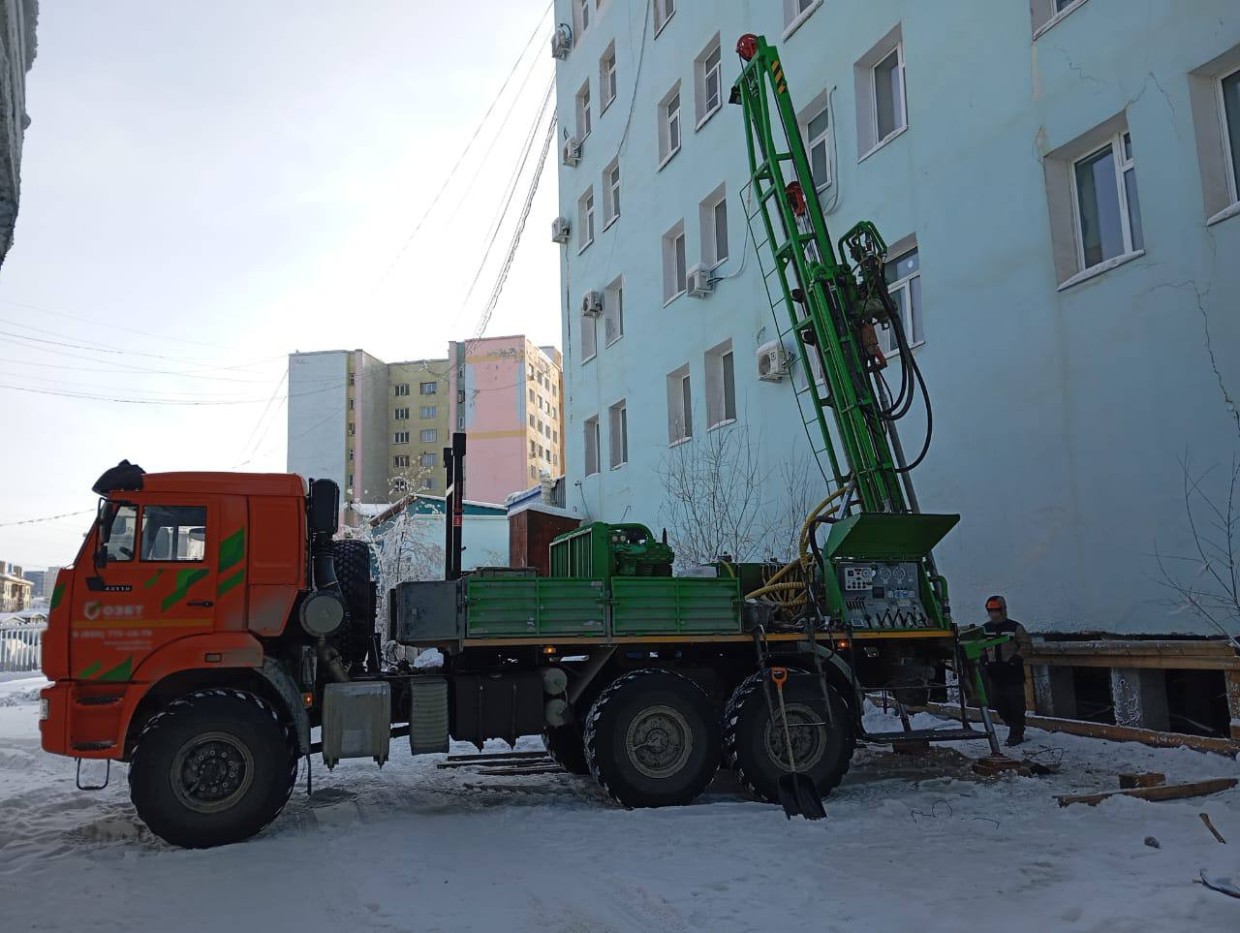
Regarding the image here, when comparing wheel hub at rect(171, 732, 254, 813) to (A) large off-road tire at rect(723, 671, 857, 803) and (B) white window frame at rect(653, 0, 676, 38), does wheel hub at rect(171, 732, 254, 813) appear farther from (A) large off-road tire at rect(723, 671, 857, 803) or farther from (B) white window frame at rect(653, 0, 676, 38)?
(B) white window frame at rect(653, 0, 676, 38)

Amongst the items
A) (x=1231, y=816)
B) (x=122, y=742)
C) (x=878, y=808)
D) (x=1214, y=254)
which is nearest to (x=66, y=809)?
(x=122, y=742)

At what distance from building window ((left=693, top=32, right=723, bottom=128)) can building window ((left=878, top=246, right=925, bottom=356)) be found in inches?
248

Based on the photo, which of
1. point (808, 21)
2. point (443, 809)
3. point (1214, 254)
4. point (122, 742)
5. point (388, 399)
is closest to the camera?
point (122, 742)

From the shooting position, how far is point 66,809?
333 inches

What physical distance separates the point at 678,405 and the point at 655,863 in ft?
45.9

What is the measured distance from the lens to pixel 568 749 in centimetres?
1004

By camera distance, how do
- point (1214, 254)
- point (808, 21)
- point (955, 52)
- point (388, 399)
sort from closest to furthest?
point (1214, 254), point (955, 52), point (808, 21), point (388, 399)

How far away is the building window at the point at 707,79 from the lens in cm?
1862

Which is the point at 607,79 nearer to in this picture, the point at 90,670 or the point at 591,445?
the point at 591,445

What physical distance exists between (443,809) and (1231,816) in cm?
600

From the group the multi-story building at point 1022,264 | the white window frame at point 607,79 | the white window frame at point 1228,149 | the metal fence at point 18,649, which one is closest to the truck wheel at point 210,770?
the multi-story building at point 1022,264

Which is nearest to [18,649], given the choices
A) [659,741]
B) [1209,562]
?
[659,741]

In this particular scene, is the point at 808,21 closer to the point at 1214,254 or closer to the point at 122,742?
the point at 1214,254

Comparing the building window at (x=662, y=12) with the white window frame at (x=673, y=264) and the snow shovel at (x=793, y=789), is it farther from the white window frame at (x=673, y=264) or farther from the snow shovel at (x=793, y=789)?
the snow shovel at (x=793, y=789)
